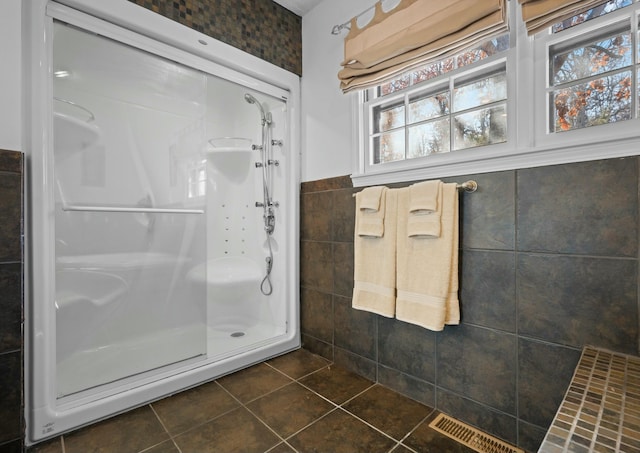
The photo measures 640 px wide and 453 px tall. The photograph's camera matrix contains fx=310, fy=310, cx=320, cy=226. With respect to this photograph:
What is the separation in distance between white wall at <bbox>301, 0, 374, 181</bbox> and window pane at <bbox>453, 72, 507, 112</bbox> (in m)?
0.62

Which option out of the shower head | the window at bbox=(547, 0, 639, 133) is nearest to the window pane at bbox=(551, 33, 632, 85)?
the window at bbox=(547, 0, 639, 133)

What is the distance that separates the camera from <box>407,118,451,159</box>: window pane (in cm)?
161

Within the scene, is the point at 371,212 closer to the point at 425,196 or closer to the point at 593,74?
the point at 425,196

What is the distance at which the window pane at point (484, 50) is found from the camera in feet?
4.59

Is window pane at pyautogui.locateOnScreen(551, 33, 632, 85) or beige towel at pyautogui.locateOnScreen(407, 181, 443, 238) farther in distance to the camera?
beige towel at pyautogui.locateOnScreen(407, 181, 443, 238)

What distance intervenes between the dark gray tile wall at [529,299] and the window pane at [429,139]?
0.28m

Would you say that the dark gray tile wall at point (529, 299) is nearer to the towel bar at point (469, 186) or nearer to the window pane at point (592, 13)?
the towel bar at point (469, 186)

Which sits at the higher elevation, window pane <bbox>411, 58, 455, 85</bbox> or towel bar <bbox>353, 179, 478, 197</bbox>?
window pane <bbox>411, 58, 455, 85</bbox>

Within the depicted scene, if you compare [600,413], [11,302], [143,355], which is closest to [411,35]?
[600,413]

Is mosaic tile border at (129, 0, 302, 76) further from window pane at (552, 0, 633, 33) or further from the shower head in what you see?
window pane at (552, 0, 633, 33)

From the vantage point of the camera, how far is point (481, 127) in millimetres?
1481

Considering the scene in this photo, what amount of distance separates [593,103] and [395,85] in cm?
94

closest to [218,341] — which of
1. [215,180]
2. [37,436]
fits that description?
[37,436]

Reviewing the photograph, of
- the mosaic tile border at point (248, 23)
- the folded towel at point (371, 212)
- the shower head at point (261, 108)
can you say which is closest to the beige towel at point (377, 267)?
the folded towel at point (371, 212)
